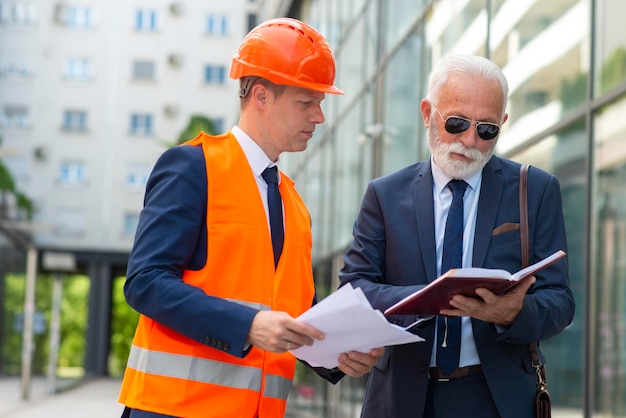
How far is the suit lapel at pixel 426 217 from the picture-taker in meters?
3.39

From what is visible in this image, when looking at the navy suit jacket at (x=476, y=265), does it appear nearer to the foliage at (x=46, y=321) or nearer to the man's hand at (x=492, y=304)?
the man's hand at (x=492, y=304)

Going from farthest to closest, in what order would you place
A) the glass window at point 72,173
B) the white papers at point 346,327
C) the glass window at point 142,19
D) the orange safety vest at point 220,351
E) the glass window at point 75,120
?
1. the glass window at point 142,19
2. the glass window at point 75,120
3. the glass window at point 72,173
4. the orange safety vest at point 220,351
5. the white papers at point 346,327

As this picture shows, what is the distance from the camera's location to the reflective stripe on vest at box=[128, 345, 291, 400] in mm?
2982

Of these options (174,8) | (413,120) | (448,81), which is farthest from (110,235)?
(448,81)

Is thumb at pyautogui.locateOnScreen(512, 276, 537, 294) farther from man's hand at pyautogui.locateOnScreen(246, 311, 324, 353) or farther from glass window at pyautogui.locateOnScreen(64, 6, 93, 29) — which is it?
glass window at pyautogui.locateOnScreen(64, 6, 93, 29)

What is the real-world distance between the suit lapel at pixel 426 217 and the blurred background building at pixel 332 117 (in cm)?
324

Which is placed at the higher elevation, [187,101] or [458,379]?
[187,101]

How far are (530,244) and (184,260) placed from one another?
103cm

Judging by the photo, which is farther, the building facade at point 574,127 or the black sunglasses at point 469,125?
the building facade at point 574,127

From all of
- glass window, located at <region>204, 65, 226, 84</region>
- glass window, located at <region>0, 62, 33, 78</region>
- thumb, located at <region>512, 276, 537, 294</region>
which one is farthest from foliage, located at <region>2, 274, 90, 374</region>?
thumb, located at <region>512, 276, 537, 294</region>

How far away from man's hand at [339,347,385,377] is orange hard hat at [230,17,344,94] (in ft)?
2.42

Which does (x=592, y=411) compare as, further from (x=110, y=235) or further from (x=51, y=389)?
(x=110, y=235)

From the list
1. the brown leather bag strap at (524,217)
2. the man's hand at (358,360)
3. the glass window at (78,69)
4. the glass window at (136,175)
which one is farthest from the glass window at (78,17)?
the man's hand at (358,360)

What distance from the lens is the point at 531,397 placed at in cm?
329
